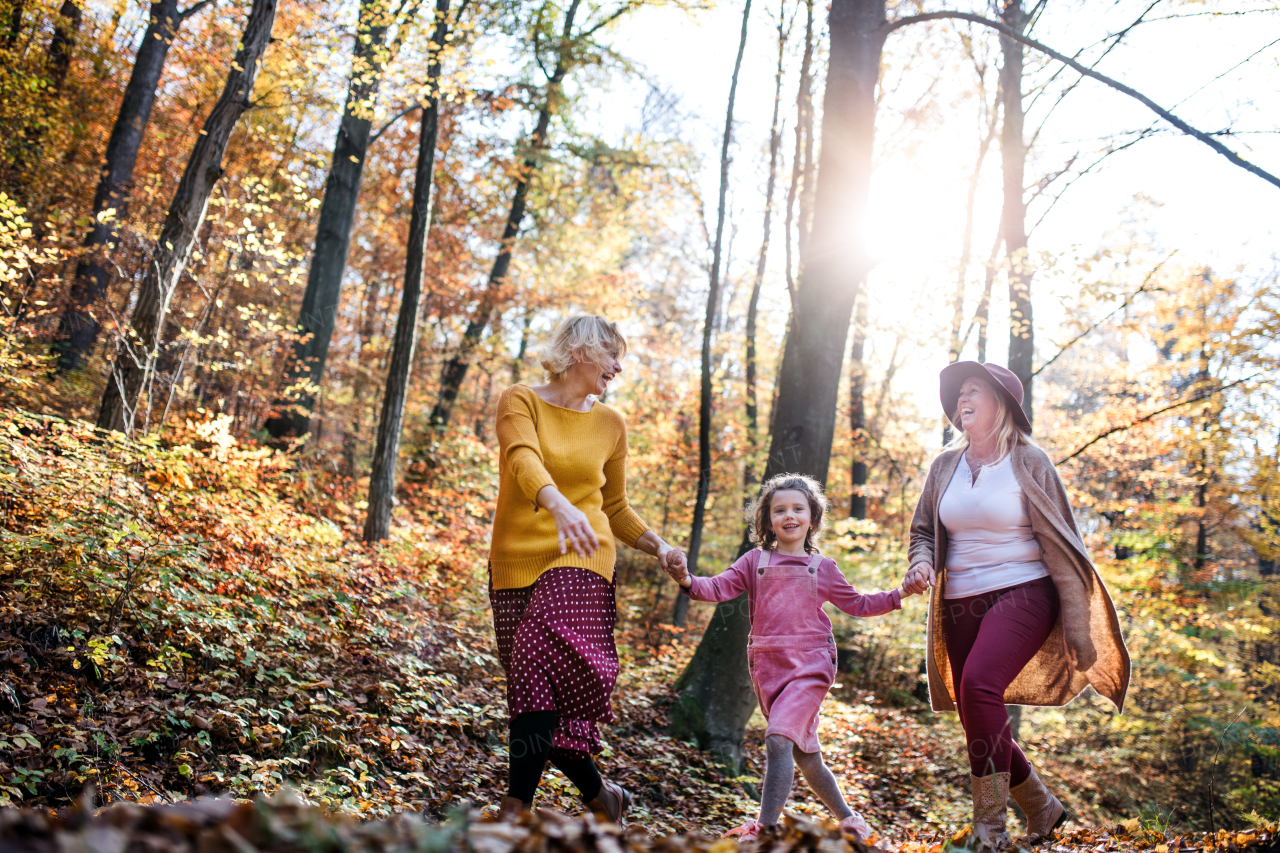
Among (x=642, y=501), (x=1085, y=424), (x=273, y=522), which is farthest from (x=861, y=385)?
(x=273, y=522)

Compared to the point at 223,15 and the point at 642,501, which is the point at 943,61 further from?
the point at 223,15

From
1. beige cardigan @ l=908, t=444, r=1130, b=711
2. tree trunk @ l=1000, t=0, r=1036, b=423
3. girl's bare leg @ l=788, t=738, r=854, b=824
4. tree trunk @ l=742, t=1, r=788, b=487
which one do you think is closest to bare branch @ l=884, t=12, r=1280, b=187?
beige cardigan @ l=908, t=444, r=1130, b=711

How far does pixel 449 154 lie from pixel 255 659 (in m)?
12.1

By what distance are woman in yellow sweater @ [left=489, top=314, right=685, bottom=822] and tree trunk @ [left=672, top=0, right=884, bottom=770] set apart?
9.15 ft

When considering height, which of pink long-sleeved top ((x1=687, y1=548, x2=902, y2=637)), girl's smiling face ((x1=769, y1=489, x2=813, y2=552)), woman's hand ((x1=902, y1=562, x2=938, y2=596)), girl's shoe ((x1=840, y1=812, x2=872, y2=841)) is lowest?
girl's shoe ((x1=840, y1=812, x2=872, y2=841))

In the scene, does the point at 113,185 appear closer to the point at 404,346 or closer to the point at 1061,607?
the point at 404,346

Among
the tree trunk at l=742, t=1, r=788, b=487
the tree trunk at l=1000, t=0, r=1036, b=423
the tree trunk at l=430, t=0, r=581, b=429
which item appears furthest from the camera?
the tree trunk at l=430, t=0, r=581, b=429

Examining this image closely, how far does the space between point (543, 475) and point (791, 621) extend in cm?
132

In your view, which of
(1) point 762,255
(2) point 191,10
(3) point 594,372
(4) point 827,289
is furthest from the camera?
(1) point 762,255

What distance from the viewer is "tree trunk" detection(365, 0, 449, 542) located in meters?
8.30

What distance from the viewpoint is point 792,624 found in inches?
136

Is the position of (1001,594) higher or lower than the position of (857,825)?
higher

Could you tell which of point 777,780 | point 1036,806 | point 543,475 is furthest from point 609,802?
point 1036,806

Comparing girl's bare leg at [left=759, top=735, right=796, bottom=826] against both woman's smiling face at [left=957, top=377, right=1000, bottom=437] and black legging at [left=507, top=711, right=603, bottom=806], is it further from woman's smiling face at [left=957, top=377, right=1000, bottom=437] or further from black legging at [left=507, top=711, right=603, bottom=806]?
woman's smiling face at [left=957, top=377, right=1000, bottom=437]
